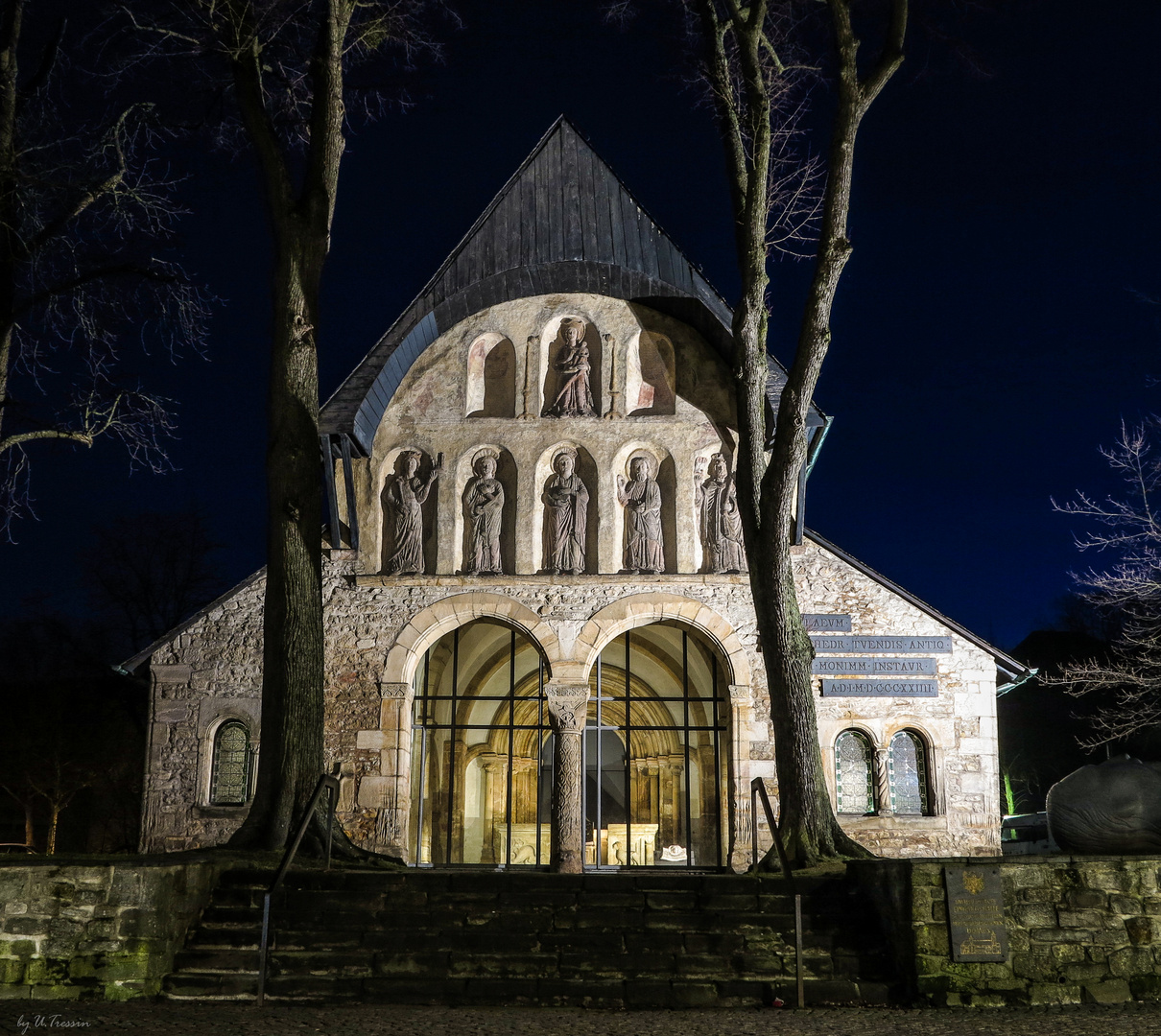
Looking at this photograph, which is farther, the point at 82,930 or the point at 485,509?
the point at 485,509

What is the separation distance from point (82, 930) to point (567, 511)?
927 cm

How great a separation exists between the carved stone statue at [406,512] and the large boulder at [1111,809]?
30.2 ft

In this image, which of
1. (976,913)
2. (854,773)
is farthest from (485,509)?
(976,913)

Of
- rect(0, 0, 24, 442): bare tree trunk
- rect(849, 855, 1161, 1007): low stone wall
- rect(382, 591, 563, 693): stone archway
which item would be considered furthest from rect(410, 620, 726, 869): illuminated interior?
rect(849, 855, 1161, 1007): low stone wall

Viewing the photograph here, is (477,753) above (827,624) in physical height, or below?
below

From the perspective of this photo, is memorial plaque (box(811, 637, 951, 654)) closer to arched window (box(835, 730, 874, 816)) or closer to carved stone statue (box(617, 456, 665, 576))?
arched window (box(835, 730, 874, 816))

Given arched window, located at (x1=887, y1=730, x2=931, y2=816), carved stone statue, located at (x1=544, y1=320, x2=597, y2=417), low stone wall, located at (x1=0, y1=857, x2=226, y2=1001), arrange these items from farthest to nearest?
carved stone statue, located at (x1=544, y1=320, x2=597, y2=417) < arched window, located at (x1=887, y1=730, x2=931, y2=816) < low stone wall, located at (x1=0, y1=857, x2=226, y2=1001)

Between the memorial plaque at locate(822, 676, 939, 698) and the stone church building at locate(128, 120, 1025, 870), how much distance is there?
2 centimetres

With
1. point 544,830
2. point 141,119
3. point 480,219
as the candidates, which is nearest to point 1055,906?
point 141,119

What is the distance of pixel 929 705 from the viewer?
15.4m

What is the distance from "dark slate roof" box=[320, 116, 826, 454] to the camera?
15961 millimetres

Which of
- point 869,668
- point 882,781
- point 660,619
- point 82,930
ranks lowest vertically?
point 82,930

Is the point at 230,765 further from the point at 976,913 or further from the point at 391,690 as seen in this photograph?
the point at 976,913

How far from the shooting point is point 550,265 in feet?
54.0
